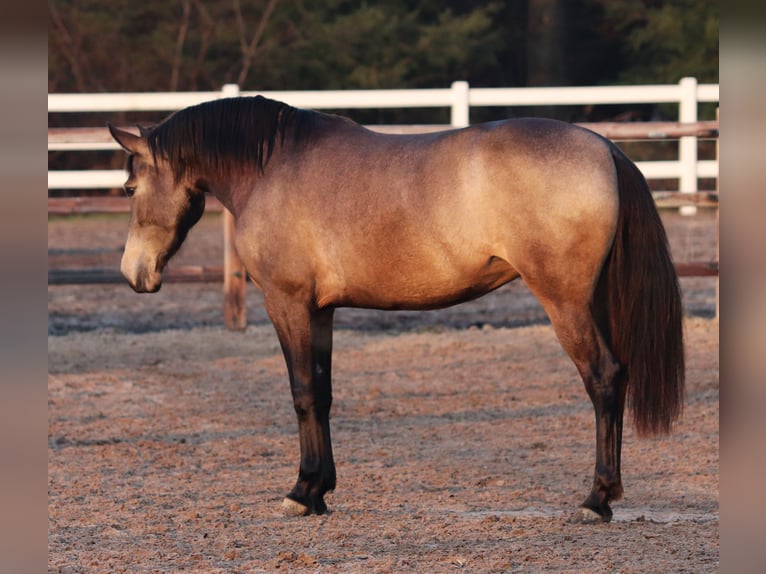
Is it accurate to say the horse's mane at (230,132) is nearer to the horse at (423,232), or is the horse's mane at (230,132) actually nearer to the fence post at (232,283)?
the horse at (423,232)

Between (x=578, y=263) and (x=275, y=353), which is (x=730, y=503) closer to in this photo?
(x=578, y=263)

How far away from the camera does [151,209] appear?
14.7ft

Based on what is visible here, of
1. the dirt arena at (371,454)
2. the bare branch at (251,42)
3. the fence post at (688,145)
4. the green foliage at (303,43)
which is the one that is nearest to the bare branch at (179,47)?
the green foliage at (303,43)

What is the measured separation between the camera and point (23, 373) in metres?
1.53

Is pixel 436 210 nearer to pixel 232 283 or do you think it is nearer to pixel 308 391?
pixel 308 391

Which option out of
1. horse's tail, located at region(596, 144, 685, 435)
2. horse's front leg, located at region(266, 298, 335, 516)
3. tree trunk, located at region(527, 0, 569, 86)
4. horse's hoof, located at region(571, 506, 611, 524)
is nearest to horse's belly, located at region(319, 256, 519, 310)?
horse's front leg, located at region(266, 298, 335, 516)

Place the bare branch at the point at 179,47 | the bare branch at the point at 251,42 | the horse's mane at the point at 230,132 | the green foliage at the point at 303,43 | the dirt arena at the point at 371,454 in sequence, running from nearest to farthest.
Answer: the dirt arena at the point at 371,454 < the horse's mane at the point at 230,132 < the bare branch at the point at 179,47 < the green foliage at the point at 303,43 < the bare branch at the point at 251,42

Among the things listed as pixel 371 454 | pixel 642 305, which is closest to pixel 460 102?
pixel 371 454

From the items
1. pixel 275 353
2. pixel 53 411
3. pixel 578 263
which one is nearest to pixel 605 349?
pixel 578 263

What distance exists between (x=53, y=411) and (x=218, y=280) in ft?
8.42

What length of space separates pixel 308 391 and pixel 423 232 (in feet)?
2.70

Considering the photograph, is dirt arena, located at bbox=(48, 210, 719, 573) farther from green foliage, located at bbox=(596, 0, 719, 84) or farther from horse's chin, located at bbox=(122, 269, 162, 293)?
green foliage, located at bbox=(596, 0, 719, 84)

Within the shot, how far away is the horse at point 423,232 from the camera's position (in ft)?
12.4

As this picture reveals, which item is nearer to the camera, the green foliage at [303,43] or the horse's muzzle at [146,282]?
the horse's muzzle at [146,282]
